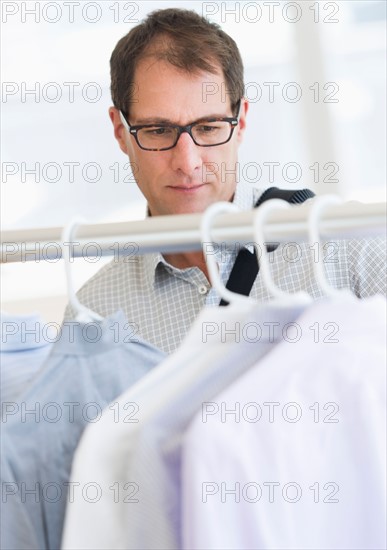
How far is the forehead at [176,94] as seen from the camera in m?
1.71

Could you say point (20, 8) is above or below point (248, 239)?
above

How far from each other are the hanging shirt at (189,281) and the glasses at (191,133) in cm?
10

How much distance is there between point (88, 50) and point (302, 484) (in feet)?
12.6

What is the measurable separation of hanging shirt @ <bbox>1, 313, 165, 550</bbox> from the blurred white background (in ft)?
11.1

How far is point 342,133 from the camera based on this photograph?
14.2 feet

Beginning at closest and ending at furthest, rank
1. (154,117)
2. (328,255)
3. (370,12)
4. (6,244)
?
(6,244) < (328,255) < (154,117) < (370,12)

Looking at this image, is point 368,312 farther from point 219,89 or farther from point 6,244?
point 219,89

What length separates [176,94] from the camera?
1.72m

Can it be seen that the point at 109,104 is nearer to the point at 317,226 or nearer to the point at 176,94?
the point at 176,94

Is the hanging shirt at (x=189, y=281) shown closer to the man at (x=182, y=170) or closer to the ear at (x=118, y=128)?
the man at (x=182, y=170)

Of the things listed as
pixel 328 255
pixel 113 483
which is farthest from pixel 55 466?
pixel 328 255

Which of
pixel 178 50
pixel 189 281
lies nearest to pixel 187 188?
pixel 189 281

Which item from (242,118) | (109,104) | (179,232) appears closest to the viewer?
(179,232)

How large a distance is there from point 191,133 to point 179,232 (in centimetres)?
82
